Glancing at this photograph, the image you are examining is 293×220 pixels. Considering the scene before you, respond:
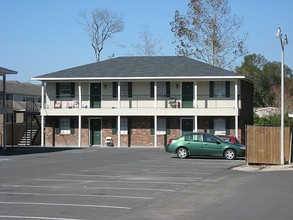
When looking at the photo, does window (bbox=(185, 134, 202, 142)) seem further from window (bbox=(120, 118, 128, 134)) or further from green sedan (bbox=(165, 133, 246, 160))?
window (bbox=(120, 118, 128, 134))

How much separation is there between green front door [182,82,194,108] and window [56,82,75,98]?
8.99 m

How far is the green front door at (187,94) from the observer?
43000 mm

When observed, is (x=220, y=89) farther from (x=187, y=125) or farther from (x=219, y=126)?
(x=187, y=125)

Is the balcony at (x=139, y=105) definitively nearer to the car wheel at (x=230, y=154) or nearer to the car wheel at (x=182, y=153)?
the car wheel at (x=182, y=153)

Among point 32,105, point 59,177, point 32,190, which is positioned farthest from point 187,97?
point 32,190

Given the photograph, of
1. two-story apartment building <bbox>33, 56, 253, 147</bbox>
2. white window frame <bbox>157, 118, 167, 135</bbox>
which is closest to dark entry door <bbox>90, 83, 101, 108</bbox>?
two-story apartment building <bbox>33, 56, 253, 147</bbox>

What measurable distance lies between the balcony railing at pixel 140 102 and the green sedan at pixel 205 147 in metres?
12.8

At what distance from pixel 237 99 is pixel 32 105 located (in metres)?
18.4

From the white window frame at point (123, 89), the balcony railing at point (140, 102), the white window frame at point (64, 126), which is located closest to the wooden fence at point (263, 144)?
the balcony railing at point (140, 102)

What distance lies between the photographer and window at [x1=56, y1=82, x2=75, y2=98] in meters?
45.0

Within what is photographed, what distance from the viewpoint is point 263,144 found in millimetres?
24734

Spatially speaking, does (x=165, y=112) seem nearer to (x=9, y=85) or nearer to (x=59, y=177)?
(x=59, y=177)

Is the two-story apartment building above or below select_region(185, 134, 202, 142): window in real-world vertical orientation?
above

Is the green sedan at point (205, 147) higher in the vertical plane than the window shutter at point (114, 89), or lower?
lower
